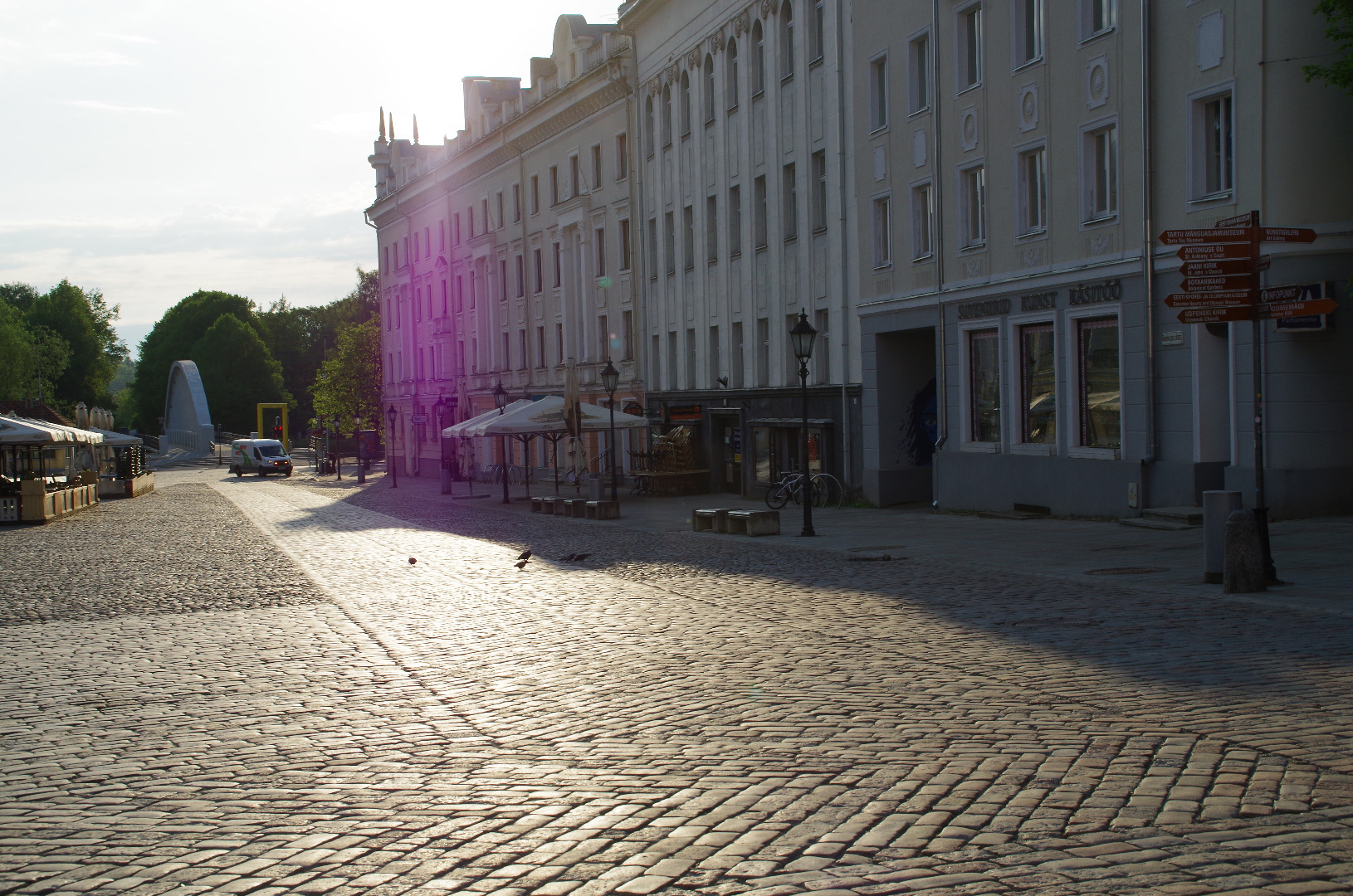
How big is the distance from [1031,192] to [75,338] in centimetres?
12373

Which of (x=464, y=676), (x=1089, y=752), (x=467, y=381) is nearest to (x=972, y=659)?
(x=1089, y=752)

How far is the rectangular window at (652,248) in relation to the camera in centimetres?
4362

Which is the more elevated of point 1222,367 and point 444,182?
point 444,182

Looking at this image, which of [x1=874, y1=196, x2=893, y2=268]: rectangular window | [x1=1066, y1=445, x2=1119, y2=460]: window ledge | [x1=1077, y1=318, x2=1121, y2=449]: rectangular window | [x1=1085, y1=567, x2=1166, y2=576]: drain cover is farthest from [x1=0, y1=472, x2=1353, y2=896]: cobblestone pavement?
[x1=874, y1=196, x2=893, y2=268]: rectangular window

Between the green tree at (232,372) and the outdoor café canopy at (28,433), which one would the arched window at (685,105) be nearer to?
the outdoor café canopy at (28,433)

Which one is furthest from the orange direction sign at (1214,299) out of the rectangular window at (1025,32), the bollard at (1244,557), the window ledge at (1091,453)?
the rectangular window at (1025,32)

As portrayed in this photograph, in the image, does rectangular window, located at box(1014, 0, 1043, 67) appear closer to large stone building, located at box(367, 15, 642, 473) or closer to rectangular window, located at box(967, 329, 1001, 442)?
rectangular window, located at box(967, 329, 1001, 442)

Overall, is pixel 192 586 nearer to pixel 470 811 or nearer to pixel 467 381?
pixel 470 811

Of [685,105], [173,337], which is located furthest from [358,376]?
[685,105]

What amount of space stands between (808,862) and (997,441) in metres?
21.4

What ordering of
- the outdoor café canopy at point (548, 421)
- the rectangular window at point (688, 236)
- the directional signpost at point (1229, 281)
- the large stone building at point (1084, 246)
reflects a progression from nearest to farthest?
the directional signpost at point (1229, 281) → the large stone building at point (1084, 246) → the outdoor café canopy at point (548, 421) → the rectangular window at point (688, 236)

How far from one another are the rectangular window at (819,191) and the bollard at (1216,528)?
20.6 meters

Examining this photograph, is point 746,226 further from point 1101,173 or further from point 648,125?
point 1101,173

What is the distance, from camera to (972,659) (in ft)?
30.2
